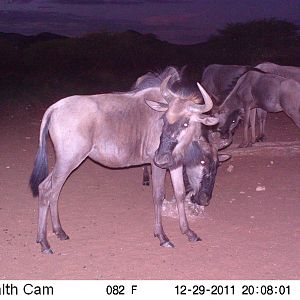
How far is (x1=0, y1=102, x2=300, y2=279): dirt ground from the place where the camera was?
5.09m

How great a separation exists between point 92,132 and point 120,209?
1.57 m

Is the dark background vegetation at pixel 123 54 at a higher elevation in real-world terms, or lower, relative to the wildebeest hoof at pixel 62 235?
lower

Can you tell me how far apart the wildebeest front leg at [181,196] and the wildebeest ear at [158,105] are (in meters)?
0.68

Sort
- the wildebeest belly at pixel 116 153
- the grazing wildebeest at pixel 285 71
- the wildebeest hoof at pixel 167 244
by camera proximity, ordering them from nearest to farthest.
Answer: the wildebeest hoof at pixel 167 244, the wildebeest belly at pixel 116 153, the grazing wildebeest at pixel 285 71

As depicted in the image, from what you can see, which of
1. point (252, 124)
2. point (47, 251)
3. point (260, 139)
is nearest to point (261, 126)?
point (260, 139)

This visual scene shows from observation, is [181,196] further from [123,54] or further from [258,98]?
[123,54]

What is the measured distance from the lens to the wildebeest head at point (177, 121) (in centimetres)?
547

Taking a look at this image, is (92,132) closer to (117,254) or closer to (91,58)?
(117,254)

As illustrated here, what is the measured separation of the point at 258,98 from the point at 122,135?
5669mm

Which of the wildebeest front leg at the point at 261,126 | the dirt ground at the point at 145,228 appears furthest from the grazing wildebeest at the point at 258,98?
the dirt ground at the point at 145,228

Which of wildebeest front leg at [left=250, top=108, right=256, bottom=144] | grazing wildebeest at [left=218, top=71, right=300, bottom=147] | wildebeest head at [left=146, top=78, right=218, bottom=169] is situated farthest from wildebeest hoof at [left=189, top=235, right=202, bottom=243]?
wildebeest front leg at [left=250, top=108, right=256, bottom=144]

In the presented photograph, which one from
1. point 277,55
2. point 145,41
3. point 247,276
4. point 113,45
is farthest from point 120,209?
point 145,41

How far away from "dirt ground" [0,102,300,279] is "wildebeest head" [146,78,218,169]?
3.15 feet

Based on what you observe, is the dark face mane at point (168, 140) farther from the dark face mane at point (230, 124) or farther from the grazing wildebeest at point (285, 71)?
the grazing wildebeest at point (285, 71)
